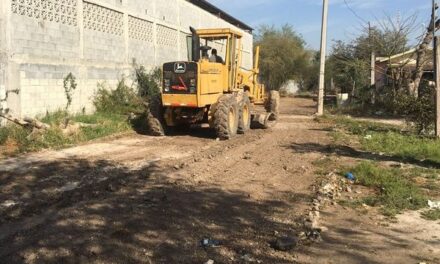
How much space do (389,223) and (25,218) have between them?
429 centimetres

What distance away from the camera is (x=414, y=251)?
5.11 m

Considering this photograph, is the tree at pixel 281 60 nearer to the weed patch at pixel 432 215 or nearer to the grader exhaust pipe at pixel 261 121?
the grader exhaust pipe at pixel 261 121

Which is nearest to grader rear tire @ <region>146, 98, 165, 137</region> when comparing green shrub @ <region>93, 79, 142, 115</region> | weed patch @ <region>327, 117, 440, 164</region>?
green shrub @ <region>93, 79, 142, 115</region>

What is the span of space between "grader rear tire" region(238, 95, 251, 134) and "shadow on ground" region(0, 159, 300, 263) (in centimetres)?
601

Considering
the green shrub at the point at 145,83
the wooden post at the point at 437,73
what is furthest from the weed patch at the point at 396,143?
the green shrub at the point at 145,83

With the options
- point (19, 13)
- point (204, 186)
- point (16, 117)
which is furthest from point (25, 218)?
point (19, 13)

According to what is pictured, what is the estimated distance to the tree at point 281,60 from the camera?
49656 millimetres

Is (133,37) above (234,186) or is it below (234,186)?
above

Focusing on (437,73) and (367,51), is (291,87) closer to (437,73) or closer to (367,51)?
(367,51)

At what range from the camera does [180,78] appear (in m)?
12.6

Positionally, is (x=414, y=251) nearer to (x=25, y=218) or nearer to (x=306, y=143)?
(x=25, y=218)

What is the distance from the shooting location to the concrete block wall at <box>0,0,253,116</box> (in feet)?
40.5

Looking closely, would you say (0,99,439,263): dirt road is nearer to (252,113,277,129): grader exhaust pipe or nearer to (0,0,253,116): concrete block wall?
(0,0,253,116): concrete block wall

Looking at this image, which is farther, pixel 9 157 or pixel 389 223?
pixel 9 157
